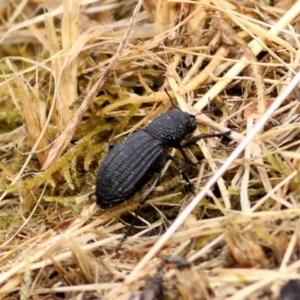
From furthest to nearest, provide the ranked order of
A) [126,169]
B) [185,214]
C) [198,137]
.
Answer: [198,137], [126,169], [185,214]

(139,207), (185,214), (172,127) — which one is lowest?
(139,207)

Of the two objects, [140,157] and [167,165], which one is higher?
[140,157]

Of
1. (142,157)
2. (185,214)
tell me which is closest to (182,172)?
(142,157)

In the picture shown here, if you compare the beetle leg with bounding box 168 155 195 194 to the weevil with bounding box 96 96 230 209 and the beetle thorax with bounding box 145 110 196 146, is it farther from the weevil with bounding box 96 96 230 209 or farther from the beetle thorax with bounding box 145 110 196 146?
the beetle thorax with bounding box 145 110 196 146

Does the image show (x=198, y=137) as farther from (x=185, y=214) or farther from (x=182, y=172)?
(x=185, y=214)

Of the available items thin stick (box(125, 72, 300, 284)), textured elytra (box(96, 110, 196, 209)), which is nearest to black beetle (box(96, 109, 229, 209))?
textured elytra (box(96, 110, 196, 209))

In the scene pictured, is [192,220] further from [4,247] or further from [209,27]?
[209,27]

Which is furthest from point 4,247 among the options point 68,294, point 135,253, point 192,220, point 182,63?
point 182,63

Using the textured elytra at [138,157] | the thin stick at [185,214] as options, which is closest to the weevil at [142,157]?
the textured elytra at [138,157]
